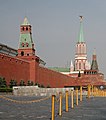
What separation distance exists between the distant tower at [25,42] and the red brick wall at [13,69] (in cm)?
538

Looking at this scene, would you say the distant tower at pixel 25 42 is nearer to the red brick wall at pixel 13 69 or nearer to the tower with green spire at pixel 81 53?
the red brick wall at pixel 13 69

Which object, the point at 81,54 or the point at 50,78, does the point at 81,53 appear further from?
the point at 50,78

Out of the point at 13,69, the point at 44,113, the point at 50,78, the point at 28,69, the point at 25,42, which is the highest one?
the point at 25,42

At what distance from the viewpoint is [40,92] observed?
30.3 meters

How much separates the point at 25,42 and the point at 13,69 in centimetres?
1354

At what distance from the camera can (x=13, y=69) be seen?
154 ft

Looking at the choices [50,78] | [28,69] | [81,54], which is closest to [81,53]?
[81,54]

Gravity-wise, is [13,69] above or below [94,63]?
below

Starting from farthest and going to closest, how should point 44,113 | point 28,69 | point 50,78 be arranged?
point 50,78 → point 28,69 → point 44,113

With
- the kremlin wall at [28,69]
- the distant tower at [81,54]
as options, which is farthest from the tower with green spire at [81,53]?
the kremlin wall at [28,69]

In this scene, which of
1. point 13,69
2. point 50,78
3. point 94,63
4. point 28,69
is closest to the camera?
point 13,69

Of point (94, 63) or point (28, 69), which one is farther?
point (94, 63)

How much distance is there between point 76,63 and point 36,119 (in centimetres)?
9777

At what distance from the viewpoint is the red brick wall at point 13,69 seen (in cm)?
4366
